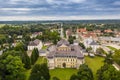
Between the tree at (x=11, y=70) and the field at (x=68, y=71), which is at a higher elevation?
the tree at (x=11, y=70)

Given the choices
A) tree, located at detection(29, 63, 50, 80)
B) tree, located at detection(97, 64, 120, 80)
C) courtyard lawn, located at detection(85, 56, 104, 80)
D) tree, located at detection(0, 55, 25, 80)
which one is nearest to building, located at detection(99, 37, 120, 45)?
courtyard lawn, located at detection(85, 56, 104, 80)

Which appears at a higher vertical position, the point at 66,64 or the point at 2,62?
the point at 2,62

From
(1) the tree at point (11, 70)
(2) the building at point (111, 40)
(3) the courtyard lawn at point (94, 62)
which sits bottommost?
(2) the building at point (111, 40)

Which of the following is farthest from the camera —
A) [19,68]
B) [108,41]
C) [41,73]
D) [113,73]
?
[108,41]

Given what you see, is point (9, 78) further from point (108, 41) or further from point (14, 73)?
point (108, 41)

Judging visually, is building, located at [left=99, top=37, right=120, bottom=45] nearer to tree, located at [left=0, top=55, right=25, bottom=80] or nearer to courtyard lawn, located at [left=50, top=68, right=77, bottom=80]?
courtyard lawn, located at [left=50, top=68, right=77, bottom=80]

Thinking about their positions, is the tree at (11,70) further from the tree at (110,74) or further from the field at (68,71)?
the tree at (110,74)

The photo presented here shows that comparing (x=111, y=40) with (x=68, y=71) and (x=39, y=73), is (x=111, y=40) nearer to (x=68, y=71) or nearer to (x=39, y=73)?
(x=68, y=71)

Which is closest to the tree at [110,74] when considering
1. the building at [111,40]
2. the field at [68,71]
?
the field at [68,71]

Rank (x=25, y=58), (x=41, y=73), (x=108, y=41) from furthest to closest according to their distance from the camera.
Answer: (x=108, y=41), (x=25, y=58), (x=41, y=73)

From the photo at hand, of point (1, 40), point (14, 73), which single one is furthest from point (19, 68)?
point (1, 40)
